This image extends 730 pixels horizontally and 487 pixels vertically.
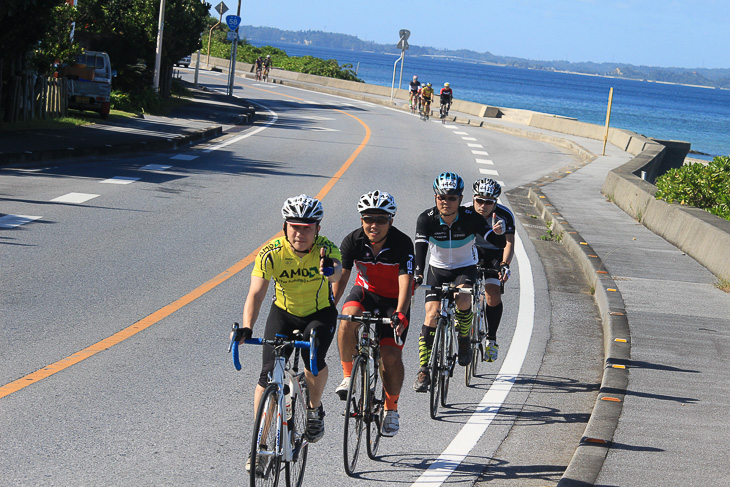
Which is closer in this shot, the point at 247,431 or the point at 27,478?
the point at 27,478

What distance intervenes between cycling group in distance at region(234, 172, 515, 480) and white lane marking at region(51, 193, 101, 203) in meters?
9.24

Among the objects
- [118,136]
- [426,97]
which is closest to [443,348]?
[118,136]

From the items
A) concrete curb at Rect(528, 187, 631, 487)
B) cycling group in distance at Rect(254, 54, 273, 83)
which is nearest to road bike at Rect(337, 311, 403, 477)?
concrete curb at Rect(528, 187, 631, 487)

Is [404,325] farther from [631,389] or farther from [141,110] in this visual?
[141,110]

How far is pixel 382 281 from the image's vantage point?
6.70 m

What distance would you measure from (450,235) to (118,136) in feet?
61.6

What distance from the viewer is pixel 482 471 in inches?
247

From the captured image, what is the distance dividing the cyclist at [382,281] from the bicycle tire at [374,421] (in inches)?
2.0

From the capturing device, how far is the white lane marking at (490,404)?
6238 millimetres

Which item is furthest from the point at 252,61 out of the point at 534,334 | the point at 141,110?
the point at 534,334

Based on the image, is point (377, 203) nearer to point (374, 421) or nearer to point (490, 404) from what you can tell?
point (374, 421)

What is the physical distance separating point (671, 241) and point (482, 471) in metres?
10.7

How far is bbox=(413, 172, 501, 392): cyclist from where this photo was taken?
7.80 meters

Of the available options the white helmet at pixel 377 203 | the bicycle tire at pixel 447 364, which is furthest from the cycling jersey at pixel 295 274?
the bicycle tire at pixel 447 364
